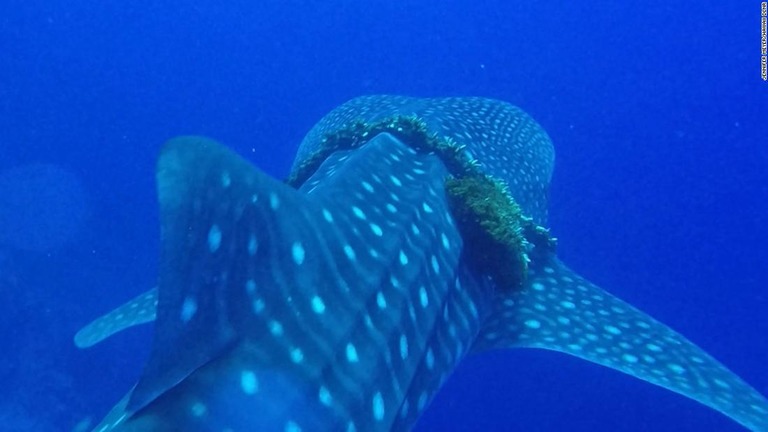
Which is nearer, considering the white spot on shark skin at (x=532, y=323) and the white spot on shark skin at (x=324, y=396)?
the white spot on shark skin at (x=324, y=396)

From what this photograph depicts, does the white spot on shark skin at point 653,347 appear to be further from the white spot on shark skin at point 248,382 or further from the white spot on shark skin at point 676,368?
the white spot on shark skin at point 248,382

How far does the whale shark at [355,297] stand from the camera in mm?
2404

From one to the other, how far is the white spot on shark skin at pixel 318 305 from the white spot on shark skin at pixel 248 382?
0.55 m

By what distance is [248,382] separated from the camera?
2.46 m

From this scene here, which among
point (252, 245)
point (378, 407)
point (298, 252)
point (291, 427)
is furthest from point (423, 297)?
point (291, 427)

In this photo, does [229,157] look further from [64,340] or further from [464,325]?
[64,340]

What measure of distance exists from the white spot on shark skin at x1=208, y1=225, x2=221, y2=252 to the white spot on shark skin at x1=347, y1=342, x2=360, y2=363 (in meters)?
0.83

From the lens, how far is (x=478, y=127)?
7.37 meters

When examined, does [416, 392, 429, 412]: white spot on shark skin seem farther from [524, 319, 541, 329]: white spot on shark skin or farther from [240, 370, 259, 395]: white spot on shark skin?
[524, 319, 541, 329]: white spot on shark skin

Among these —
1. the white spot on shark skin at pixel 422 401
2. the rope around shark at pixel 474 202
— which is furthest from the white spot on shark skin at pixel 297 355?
the rope around shark at pixel 474 202

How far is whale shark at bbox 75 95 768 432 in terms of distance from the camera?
2404 millimetres

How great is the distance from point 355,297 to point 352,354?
0.32 meters

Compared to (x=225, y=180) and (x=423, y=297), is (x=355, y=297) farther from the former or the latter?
(x=225, y=180)

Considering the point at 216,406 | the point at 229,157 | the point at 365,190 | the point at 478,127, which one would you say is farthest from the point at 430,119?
the point at 216,406
